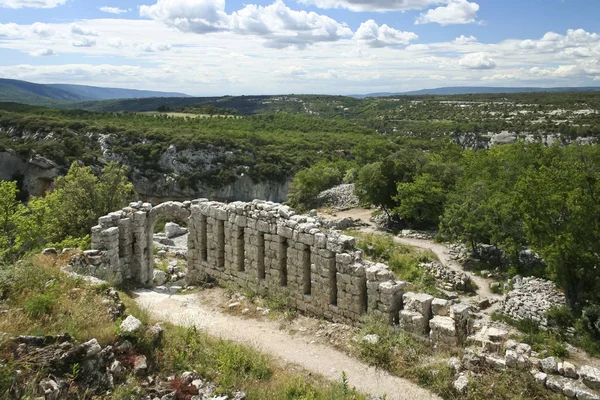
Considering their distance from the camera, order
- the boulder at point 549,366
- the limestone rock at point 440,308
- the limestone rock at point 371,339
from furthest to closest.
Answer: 1. the limestone rock at point 440,308
2. the limestone rock at point 371,339
3. the boulder at point 549,366

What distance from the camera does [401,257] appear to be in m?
23.1

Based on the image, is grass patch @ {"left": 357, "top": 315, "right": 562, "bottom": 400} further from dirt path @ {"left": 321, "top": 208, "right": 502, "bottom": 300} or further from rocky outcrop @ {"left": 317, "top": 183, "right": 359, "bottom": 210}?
rocky outcrop @ {"left": 317, "top": 183, "right": 359, "bottom": 210}

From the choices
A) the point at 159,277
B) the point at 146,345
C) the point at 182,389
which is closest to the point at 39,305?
the point at 146,345

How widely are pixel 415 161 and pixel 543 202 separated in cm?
1621

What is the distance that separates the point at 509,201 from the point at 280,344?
16.9 m

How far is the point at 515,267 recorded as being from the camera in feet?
69.9

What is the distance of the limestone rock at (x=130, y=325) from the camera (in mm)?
Answer: 8469

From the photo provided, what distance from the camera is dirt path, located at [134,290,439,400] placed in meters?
8.77

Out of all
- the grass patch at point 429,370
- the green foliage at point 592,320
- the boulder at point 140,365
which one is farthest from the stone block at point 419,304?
the green foliage at point 592,320

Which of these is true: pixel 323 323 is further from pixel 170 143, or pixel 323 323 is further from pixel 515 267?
pixel 170 143

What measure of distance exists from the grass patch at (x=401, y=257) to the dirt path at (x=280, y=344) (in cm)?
837

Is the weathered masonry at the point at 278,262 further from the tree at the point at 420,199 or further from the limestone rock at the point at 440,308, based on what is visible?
the tree at the point at 420,199

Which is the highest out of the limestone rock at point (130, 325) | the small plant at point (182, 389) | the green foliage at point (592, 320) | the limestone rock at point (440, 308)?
the limestone rock at point (130, 325)

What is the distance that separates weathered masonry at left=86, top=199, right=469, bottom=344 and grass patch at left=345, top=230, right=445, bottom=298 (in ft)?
22.9
